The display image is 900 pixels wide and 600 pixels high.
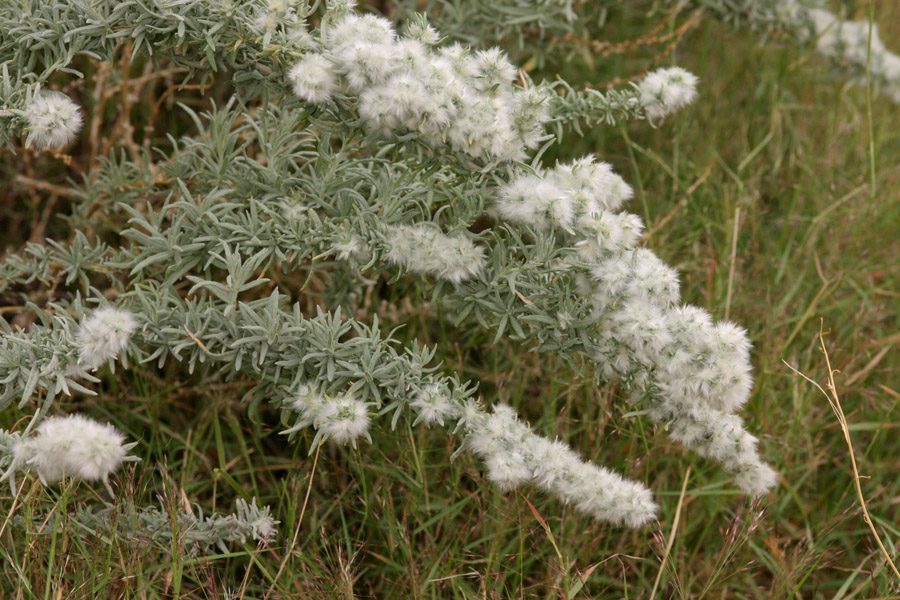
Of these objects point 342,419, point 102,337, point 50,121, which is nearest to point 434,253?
point 342,419

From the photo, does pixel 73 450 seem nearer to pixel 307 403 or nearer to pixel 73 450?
pixel 73 450

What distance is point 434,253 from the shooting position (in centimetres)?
166

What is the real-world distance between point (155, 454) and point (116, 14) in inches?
46.6

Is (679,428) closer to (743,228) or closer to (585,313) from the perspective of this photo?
(585,313)

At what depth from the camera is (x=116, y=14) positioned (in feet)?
5.55

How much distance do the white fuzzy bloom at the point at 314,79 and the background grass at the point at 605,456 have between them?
0.71 m

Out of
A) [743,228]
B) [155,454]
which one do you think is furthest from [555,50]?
[155,454]

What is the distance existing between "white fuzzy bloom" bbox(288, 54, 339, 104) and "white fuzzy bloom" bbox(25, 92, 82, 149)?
0.46 metres

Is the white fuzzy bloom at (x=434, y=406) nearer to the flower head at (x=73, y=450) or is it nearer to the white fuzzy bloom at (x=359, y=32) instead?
the flower head at (x=73, y=450)

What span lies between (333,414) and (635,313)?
623 millimetres

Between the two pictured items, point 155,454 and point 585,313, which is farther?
point 155,454

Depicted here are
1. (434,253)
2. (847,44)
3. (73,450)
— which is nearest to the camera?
(73,450)

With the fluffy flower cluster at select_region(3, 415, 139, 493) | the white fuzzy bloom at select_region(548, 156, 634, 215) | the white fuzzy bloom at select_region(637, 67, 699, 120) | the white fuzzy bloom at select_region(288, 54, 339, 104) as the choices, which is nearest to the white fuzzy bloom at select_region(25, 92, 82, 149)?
the white fuzzy bloom at select_region(288, 54, 339, 104)

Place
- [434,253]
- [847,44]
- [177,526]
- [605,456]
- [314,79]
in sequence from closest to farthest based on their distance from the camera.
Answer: [314,79]
[434,253]
[177,526]
[605,456]
[847,44]
